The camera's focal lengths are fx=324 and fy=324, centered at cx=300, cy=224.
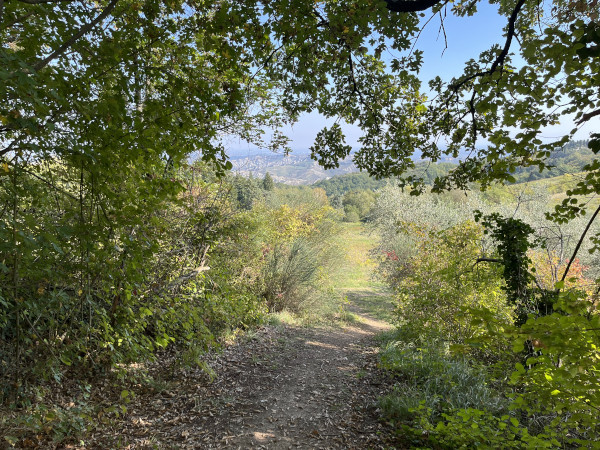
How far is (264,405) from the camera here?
489 cm

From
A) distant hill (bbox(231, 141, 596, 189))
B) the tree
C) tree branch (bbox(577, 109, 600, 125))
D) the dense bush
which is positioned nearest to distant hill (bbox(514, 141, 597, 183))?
distant hill (bbox(231, 141, 596, 189))

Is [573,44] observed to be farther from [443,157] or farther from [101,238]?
[101,238]

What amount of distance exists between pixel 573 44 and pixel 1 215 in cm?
402

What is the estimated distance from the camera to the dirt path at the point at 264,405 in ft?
13.1

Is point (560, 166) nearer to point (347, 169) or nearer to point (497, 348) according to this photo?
point (497, 348)

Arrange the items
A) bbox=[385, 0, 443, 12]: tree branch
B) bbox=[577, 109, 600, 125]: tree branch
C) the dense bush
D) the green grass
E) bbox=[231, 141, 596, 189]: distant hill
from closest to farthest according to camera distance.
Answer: the dense bush → bbox=[577, 109, 600, 125]: tree branch → bbox=[385, 0, 443, 12]: tree branch → bbox=[231, 141, 596, 189]: distant hill → the green grass

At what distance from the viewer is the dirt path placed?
4.00 meters

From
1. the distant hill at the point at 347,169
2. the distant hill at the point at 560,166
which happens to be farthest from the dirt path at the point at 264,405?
the distant hill at the point at 560,166

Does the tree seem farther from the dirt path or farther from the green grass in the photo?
the dirt path

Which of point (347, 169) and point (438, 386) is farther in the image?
point (347, 169)

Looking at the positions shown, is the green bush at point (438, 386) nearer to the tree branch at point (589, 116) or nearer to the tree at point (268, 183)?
the tree branch at point (589, 116)

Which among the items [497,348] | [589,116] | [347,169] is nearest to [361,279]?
[347,169]

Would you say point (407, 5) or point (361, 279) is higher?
point (407, 5)

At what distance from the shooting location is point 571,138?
272cm
